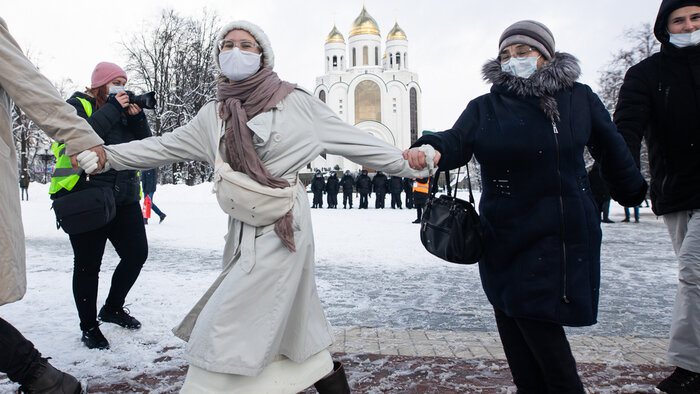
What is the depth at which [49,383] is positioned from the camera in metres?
2.69

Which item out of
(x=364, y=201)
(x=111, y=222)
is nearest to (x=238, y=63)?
(x=111, y=222)

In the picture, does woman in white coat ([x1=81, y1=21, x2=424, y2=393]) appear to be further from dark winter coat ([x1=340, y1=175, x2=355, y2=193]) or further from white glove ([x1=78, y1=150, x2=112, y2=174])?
dark winter coat ([x1=340, y1=175, x2=355, y2=193])

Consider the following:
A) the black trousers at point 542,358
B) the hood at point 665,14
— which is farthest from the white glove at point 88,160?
the hood at point 665,14

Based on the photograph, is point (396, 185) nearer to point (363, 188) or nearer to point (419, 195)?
point (363, 188)

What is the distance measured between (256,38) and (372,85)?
215 ft

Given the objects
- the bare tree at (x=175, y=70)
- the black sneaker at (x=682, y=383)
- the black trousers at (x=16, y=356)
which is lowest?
the black sneaker at (x=682, y=383)

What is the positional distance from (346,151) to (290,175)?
13.4 inches

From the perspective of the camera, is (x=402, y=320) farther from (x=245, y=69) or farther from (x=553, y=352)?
(x=245, y=69)

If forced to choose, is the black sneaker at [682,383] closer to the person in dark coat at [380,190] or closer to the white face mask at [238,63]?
the white face mask at [238,63]

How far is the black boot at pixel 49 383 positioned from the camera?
2.65m

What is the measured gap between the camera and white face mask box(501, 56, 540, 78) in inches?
105

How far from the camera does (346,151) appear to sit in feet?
9.53

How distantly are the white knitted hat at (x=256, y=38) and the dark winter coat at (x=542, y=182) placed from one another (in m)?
1.02

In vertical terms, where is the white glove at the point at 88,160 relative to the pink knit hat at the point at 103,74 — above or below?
below
